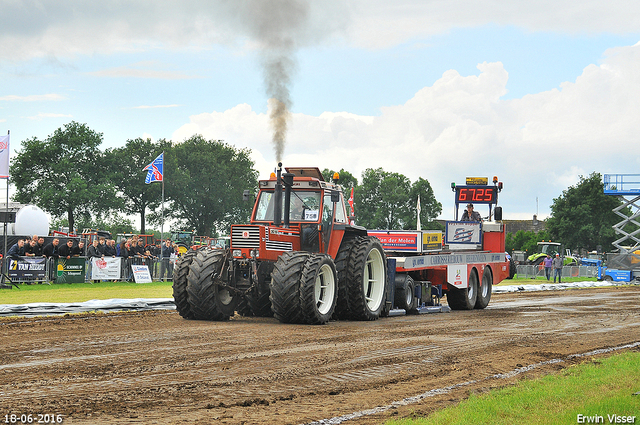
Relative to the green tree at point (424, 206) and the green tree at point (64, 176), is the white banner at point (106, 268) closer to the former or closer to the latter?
the green tree at point (64, 176)

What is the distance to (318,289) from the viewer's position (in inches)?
522

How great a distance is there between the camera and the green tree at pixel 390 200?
73.2 m

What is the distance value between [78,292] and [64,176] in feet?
167

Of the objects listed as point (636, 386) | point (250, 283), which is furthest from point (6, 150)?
point (636, 386)

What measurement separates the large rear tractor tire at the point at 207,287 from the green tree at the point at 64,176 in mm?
56834

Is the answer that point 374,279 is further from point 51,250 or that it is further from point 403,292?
point 51,250

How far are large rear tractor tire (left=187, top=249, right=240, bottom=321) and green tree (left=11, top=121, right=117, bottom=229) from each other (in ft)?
186

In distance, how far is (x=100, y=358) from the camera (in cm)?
873

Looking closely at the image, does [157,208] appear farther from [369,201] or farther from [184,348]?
[184,348]

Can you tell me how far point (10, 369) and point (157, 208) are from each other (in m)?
71.0

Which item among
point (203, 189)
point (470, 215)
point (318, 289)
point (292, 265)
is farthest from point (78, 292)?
point (203, 189)

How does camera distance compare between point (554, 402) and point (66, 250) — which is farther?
point (66, 250)

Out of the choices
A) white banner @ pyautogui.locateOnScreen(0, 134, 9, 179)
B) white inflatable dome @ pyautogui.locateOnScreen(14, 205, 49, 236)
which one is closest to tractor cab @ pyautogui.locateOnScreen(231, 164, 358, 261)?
white banner @ pyautogui.locateOnScreen(0, 134, 9, 179)

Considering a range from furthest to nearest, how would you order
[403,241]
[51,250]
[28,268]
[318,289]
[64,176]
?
Answer: [64,176]
[51,250]
[28,268]
[403,241]
[318,289]
